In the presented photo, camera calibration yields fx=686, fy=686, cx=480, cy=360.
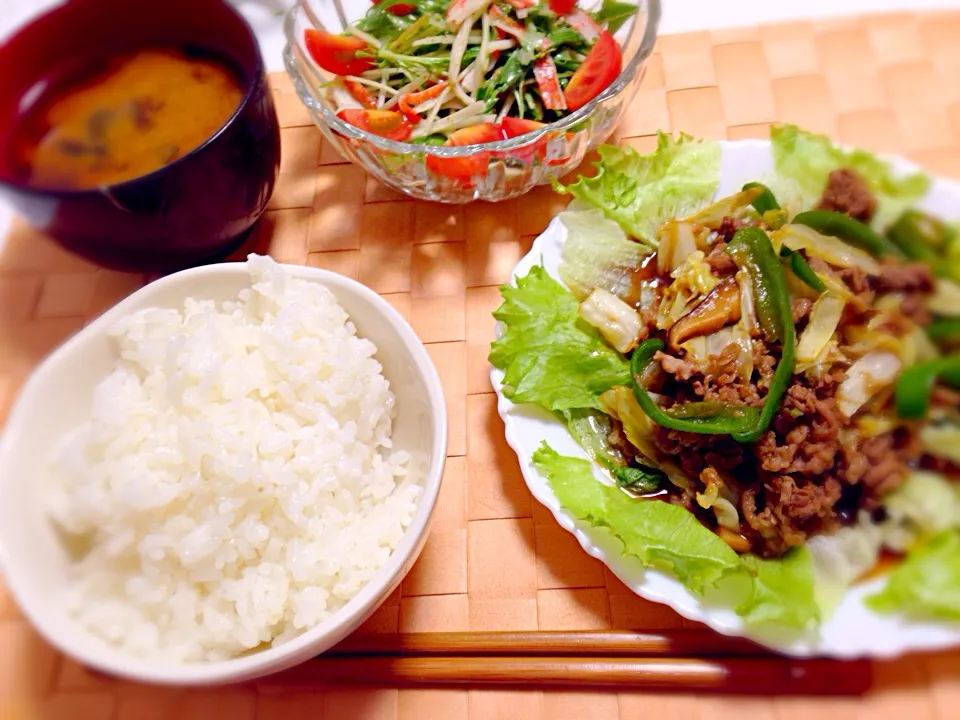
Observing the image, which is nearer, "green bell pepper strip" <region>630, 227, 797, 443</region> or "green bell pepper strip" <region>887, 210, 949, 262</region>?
"green bell pepper strip" <region>887, 210, 949, 262</region>

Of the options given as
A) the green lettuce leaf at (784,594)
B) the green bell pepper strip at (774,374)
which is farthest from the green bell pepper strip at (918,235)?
the green lettuce leaf at (784,594)

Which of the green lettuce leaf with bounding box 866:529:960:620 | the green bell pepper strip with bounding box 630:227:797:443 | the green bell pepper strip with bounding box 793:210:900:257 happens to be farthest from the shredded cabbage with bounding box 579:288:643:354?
the green lettuce leaf with bounding box 866:529:960:620

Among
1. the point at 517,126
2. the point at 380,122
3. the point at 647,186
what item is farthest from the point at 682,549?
the point at 380,122

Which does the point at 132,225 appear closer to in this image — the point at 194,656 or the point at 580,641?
the point at 194,656

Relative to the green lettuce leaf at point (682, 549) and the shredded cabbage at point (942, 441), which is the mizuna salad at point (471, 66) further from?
the shredded cabbage at point (942, 441)

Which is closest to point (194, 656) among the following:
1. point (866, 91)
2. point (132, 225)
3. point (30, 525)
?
point (30, 525)

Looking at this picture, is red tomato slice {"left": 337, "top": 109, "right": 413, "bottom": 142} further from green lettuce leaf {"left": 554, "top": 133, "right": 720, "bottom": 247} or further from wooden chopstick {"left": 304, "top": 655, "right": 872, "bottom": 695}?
wooden chopstick {"left": 304, "top": 655, "right": 872, "bottom": 695}

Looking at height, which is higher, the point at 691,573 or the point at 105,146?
the point at 105,146
